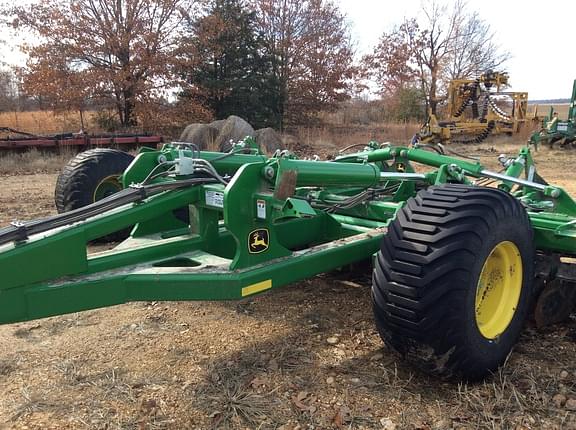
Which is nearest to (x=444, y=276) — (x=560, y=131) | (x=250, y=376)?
(x=250, y=376)

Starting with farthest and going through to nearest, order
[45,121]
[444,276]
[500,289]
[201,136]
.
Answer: [45,121], [201,136], [500,289], [444,276]

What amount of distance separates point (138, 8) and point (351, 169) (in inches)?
730

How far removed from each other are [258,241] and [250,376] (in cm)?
81

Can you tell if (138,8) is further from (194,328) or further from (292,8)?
(194,328)

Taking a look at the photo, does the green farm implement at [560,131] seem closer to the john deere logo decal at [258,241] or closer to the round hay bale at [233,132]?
the round hay bale at [233,132]

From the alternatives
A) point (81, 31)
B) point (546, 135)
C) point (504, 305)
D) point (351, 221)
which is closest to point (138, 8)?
point (81, 31)

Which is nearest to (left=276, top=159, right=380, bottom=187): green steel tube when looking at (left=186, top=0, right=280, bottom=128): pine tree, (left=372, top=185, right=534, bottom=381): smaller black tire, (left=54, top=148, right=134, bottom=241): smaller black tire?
(left=372, top=185, right=534, bottom=381): smaller black tire

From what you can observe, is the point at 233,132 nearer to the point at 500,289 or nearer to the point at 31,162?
the point at 31,162

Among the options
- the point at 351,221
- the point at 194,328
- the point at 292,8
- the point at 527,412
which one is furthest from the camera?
the point at 292,8

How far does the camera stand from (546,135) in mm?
18828

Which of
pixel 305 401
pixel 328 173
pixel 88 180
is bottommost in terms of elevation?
pixel 305 401

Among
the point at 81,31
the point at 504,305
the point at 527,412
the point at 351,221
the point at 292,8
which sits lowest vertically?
the point at 527,412

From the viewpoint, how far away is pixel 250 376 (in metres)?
3.01

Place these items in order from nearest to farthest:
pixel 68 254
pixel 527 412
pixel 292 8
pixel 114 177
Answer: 1. pixel 68 254
2. pixel 527 412
3. pixel 114 177
4. pixel 292 8
